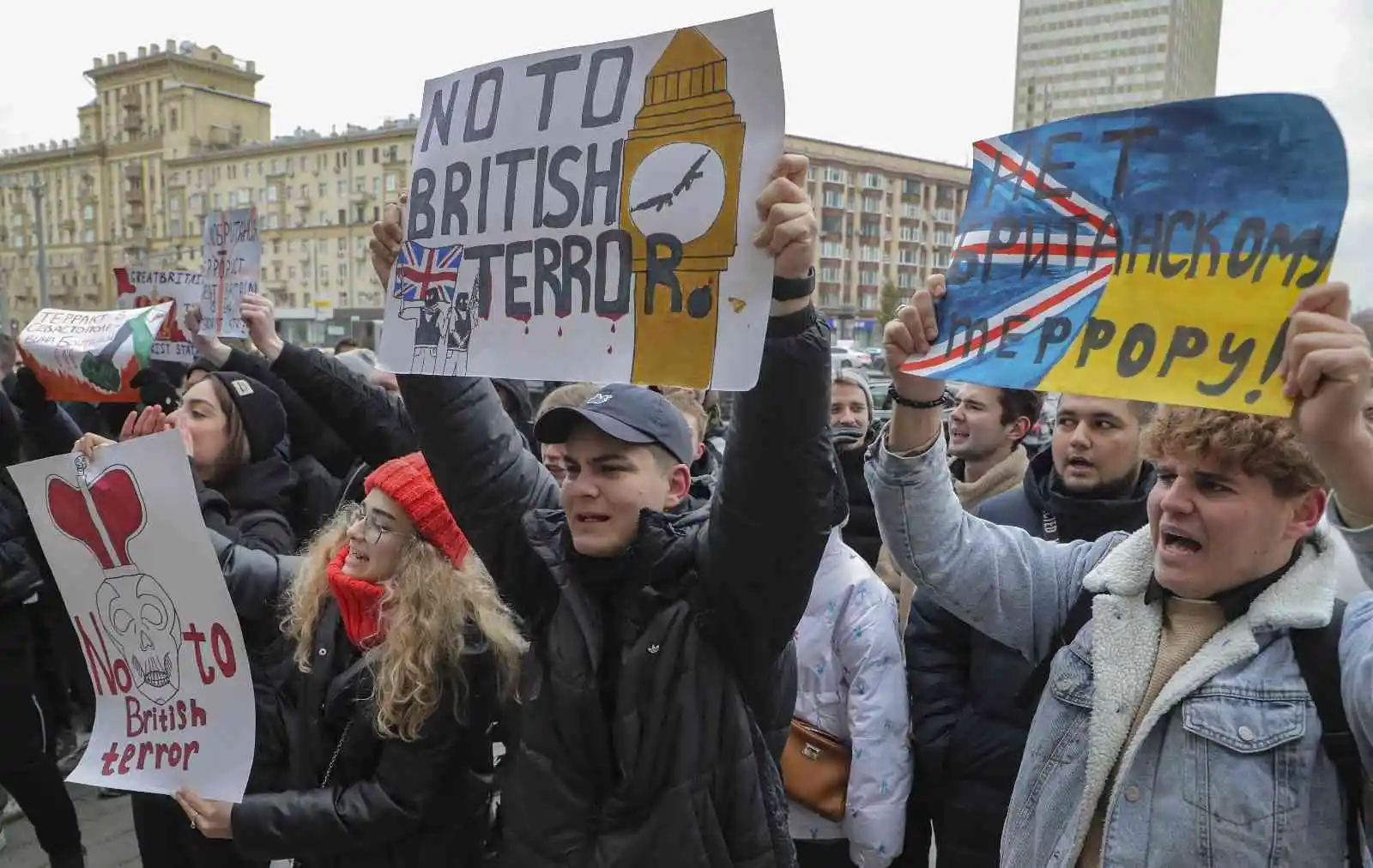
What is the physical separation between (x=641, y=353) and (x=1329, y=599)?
49.2 inches

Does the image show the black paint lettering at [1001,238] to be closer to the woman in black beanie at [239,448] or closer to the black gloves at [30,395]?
the woman in black beanie at [239,448]

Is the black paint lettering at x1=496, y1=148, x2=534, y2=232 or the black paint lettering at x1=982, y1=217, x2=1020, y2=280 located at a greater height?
the black paint lettering at x1=496, y1=148, x2=534, y2=232

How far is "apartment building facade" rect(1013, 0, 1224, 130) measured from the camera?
44.4 meters

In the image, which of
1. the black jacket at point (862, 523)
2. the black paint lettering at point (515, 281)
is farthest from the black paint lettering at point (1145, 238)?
the black jacket at point (862, 523)

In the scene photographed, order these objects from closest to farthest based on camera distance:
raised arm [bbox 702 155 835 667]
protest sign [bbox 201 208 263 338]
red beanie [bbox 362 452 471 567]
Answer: raised arm [bbox 702 155 835 667]
red beanie [bbox 362 452 471 567]
protest sign [bbox 201 208 263 338]

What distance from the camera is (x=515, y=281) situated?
78.1 inches

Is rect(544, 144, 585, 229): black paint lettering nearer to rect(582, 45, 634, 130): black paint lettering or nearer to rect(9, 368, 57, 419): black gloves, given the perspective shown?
rect(582, 45, 634, 130): black paint lettering

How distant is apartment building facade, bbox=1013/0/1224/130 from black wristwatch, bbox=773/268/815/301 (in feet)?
146

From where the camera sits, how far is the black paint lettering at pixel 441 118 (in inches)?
83.0

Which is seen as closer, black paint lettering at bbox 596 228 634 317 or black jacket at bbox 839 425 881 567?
black paint lettering at bbox 596 228 634 317

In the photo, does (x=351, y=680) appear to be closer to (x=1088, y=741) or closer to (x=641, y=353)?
(x=641, y=353)

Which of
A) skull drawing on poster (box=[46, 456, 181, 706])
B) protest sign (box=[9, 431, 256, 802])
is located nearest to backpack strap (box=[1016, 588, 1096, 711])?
protest sign (box=[9, 431, 256, 802])

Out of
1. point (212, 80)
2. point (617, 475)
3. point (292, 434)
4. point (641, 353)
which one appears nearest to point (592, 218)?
point (641, 353)

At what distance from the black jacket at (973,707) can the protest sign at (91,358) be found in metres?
4.20
